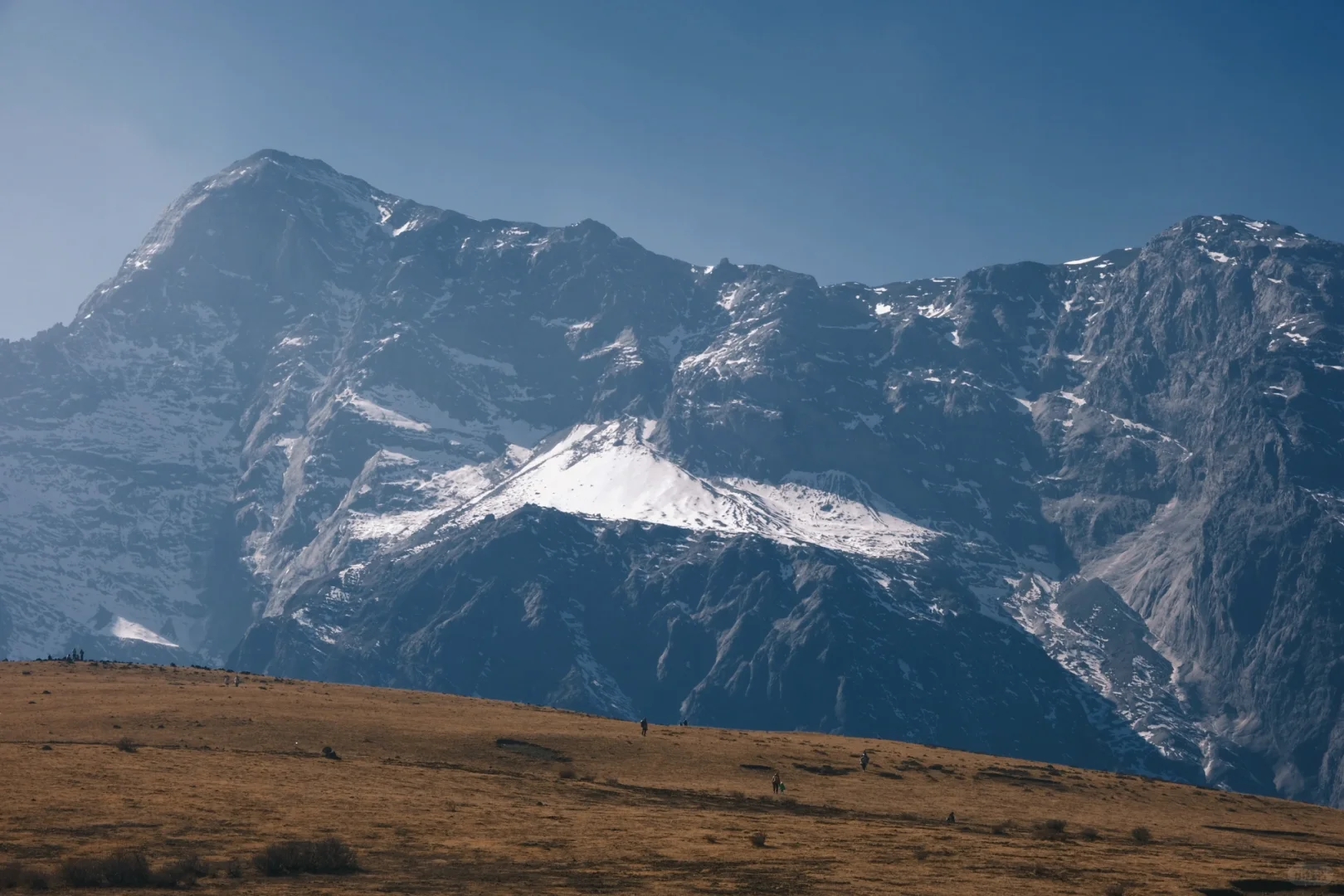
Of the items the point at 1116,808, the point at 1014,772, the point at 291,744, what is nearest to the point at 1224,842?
the point at 1116,808

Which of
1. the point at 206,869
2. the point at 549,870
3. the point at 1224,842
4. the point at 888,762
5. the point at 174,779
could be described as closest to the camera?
the point at 206,869

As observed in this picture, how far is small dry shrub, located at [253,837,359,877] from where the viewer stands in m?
54.7

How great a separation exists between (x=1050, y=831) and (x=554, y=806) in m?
27.5

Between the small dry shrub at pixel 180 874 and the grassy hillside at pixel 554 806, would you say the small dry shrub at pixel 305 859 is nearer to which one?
the grassy hillside at pixel 554 806

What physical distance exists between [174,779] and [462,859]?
1960cm

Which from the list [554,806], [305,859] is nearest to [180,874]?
[305,859]

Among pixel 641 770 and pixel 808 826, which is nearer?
pixel 808 826

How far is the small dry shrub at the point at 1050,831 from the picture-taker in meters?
78.1

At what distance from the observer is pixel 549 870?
57.4 metres

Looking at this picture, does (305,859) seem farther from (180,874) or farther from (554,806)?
(554,806)

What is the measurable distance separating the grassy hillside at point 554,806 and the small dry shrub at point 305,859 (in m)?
0.57

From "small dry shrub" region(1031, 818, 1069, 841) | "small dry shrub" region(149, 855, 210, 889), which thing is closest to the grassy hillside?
"small dry shrub" region(1031, 818, 1069, 841)

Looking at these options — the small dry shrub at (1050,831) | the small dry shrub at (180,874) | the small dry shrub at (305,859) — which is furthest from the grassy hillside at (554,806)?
the small dry shrub at (180,874)

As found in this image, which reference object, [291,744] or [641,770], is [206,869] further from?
[641,770]
